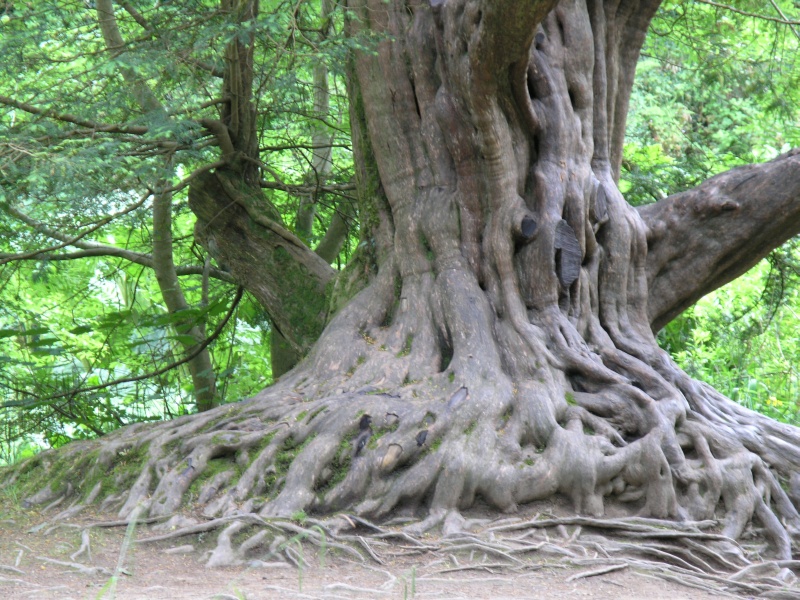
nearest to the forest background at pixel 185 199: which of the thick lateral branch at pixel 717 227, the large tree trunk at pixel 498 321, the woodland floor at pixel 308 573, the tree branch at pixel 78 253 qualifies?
the tree branch at pixel 78 253

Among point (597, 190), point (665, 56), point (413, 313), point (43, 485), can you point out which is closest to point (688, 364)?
point (665, 56)

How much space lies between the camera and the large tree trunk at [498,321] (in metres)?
4.45

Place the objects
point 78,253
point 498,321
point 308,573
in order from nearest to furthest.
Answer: point 308,573
point 498,321
point 78,253

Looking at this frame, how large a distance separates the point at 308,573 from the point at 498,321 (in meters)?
2.30

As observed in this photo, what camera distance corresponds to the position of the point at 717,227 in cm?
627

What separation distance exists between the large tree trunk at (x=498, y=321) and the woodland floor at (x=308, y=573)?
0.37 metres

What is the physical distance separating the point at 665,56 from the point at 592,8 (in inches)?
168

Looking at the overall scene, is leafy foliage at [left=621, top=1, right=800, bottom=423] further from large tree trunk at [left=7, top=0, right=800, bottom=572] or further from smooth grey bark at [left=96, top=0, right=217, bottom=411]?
smooth grey bark at [left=96, top=0, right=217, bottom=411]

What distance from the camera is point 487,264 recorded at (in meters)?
5.50

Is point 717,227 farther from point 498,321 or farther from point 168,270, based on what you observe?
point 168,270

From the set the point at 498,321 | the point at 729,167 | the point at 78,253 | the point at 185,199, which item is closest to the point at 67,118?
the point at 78,253

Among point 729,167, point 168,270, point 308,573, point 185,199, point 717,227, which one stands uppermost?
point 729,167

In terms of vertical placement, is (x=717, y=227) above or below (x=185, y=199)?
below

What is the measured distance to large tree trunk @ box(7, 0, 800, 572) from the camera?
4.45 m
